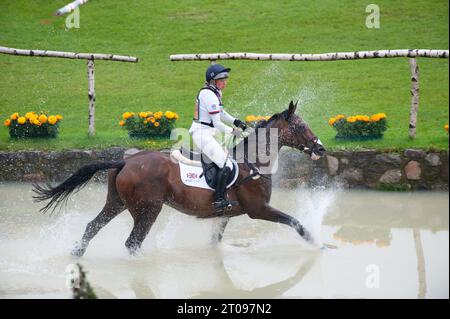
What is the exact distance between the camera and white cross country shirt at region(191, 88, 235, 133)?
31.8 ft

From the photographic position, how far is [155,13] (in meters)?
20.6

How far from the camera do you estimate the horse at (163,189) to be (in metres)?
9.69

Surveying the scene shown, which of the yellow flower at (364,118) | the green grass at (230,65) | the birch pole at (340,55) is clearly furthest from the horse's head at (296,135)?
the birch pole at (340,55)

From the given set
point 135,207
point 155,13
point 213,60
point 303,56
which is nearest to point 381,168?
point 303,56

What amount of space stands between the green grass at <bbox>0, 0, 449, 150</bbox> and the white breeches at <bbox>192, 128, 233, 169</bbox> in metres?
4.26

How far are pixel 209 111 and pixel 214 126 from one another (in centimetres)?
27

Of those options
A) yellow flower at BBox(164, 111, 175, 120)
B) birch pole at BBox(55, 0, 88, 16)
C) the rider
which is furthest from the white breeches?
birch pole at BBox(55, 0, 88, 16)

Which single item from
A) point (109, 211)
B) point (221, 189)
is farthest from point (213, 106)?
point (109, 211)

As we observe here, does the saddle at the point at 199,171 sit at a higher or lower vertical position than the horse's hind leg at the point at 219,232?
→ higher

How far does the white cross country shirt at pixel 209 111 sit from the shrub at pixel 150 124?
4.65 meters

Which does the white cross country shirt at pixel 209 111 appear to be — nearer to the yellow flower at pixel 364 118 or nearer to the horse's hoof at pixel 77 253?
the horse's hoof at pixel 77 253

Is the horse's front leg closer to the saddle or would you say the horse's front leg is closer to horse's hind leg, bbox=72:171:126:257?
the saddle

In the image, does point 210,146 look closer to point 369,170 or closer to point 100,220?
point 100,220
